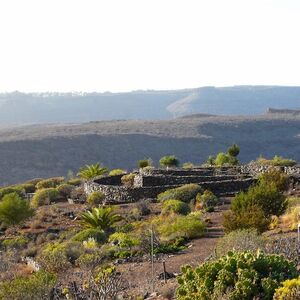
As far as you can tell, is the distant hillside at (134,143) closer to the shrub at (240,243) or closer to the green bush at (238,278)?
the shrub at (240,243)

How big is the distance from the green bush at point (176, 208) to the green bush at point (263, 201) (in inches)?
180

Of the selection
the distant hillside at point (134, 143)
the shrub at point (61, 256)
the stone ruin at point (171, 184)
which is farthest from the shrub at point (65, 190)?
Answer: the distant hillside at point (134, 143)

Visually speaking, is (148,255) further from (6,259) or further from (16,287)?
(16,287)

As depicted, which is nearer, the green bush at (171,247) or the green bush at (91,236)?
the green bush at (171,247)

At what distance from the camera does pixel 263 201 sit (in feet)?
59.8

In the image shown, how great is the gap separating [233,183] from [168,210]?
17.3 feet

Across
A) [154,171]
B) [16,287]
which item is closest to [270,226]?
[16,287]

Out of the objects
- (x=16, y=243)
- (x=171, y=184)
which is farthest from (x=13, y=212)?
(x=171, y=184)

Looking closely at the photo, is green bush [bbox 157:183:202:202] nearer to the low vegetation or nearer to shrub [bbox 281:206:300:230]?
Answer: the low vegetation

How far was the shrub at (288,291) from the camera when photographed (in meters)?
8.26

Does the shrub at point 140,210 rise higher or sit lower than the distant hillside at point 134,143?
higher

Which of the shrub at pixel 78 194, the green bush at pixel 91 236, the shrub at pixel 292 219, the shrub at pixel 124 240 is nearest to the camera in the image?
the shrub at pixel 292 219

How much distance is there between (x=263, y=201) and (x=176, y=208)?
5.11 meters

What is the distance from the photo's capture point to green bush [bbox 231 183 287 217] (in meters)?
17.7
